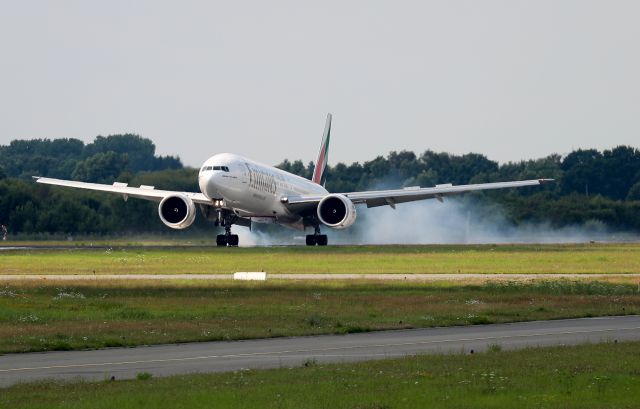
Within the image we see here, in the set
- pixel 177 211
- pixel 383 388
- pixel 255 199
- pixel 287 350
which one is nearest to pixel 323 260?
pixel 255 199

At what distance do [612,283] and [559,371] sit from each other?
2440 cm

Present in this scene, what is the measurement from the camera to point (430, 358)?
2223 centimetres

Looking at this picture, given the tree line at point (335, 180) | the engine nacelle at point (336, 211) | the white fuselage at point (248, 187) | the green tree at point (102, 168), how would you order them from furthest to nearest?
the green tree at point (102, 168), the tree line at point (335, 180), the engine nacelle at point (336, 211), the white fuselage at point (248, 187)

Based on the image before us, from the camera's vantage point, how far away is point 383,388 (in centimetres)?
1831

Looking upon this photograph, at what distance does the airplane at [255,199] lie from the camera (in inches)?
2773

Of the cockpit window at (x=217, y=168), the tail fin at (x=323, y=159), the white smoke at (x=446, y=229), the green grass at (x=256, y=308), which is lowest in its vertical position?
the green grass at (x=256, y=308)

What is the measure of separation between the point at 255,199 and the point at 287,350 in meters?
48.0

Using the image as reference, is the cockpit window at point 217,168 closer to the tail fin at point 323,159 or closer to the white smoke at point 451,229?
the tail fin at point 323,159

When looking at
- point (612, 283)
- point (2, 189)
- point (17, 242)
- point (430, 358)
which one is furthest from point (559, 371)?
point (2, 189)

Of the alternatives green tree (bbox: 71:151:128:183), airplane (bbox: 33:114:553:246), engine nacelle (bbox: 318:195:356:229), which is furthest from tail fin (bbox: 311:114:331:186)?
green tree (bbox: 71:151:128:183)

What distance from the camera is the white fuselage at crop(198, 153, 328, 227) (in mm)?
69812

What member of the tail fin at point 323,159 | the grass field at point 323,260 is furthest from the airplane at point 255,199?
the tail fin at point 323,159

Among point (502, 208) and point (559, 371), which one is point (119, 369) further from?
point (502, 208)

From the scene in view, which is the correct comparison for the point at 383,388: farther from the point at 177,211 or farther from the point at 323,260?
the point at 177,211
